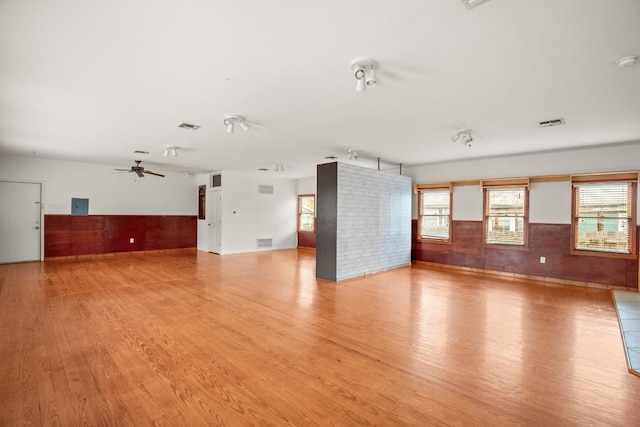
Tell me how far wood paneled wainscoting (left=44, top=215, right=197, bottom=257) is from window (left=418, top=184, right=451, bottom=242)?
7750 mm

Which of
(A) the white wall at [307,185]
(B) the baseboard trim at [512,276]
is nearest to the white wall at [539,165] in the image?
(B) the baseboard trim at [512,276]

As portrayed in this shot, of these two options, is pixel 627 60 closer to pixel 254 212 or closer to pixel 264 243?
pixel 254 212

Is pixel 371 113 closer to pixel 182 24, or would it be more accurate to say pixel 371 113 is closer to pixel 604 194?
pixel 182 24

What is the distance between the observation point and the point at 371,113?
4.05 m

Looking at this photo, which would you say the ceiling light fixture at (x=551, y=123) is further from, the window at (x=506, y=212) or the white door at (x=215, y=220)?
the white door at (x=215, y=220)

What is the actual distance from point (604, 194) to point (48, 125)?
392 inches

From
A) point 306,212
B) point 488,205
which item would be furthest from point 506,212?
point 306,212

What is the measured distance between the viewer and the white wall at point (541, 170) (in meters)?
5.62

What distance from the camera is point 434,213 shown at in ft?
26.1

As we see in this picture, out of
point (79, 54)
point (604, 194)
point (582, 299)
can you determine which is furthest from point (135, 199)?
A: point (604, 194)

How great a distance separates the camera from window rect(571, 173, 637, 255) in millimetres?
5512

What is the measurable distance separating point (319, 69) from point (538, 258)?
6.36 m

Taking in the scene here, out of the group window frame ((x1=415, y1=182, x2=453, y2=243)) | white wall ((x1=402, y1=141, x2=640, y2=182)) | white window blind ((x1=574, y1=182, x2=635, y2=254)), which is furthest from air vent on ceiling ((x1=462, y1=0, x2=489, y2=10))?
window frame ((x1=415, y1=182, x2=453, y2=243))

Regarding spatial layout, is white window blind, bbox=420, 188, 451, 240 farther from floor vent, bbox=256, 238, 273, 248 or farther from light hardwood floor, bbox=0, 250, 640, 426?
floor vent, bbox=256, 238, 273, 248
